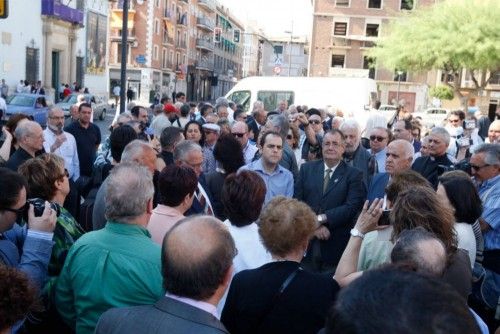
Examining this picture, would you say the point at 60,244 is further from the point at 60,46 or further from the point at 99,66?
the point at 99,66

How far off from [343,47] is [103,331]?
158ft

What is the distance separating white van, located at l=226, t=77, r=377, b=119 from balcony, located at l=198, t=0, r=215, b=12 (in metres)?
60.0

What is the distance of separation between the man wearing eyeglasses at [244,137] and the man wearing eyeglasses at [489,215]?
9.21 ft

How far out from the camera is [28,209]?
9.84ft

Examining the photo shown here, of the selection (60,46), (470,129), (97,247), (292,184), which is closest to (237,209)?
(97,247)

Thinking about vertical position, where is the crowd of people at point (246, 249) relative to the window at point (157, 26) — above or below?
below

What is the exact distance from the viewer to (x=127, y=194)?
2.82 metres

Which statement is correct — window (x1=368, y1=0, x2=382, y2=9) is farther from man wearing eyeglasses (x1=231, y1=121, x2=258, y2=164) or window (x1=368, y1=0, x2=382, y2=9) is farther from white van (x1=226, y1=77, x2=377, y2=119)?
man wearing eyeglasses (x1=231, y1=121, x2=258, y2=164)

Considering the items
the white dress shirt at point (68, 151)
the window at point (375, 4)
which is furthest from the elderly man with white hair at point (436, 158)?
the window at point (375, 4)

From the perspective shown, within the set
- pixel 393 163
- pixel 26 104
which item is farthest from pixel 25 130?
pixel 26 104

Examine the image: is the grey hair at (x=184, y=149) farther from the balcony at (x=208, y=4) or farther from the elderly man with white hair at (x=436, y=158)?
the balcony at (x=208, y=4)

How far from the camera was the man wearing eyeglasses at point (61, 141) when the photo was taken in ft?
22.3

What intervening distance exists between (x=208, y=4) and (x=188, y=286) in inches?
3034

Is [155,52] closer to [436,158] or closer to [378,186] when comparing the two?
[436,158]
